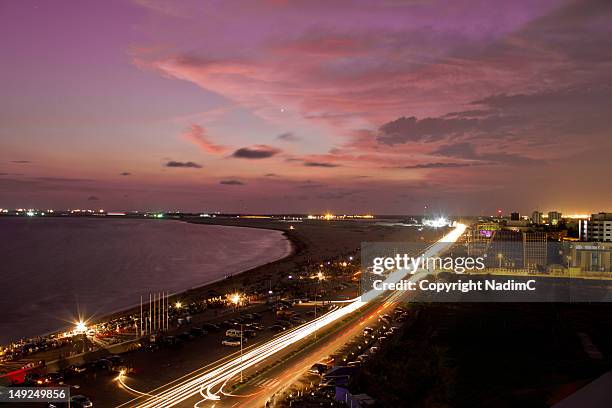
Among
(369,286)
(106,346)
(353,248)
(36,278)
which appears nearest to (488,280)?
(369,286)

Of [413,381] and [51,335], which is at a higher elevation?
[413,381]

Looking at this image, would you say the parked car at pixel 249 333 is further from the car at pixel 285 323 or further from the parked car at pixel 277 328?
the car at pixel 285 323

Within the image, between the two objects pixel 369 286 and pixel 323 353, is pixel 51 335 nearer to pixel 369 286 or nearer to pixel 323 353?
pixel 323 353

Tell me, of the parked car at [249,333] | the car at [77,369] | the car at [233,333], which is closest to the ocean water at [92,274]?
the car at [77,369]

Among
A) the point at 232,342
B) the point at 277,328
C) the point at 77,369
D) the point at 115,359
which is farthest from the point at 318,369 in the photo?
the point at 77,369

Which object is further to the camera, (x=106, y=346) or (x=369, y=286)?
(x=369, y=286)

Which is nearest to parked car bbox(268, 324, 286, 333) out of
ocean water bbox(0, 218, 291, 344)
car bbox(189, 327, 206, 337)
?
car bbox(189, 327, 206, 337)
